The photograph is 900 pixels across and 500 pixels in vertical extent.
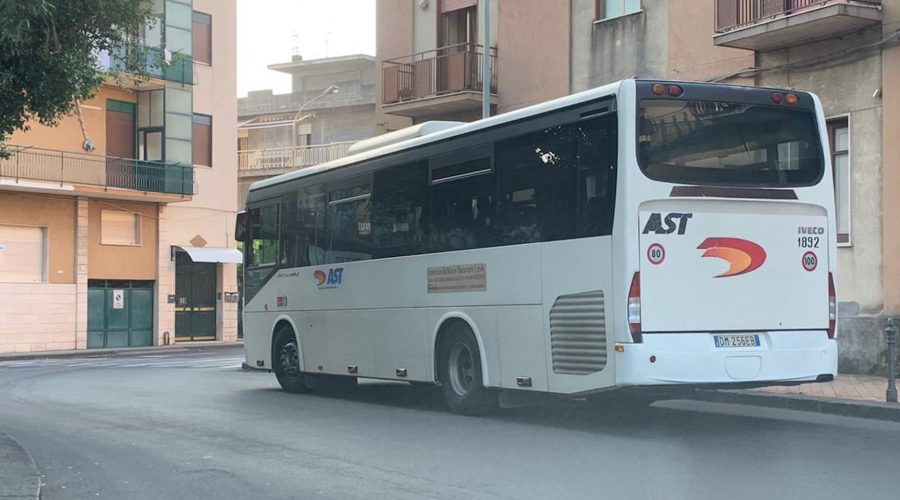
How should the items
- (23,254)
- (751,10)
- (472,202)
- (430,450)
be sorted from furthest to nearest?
1. (23,254)
2. (751,10)
3. (472,202)
4. (430,450)

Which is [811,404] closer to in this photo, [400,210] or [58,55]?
[400,210]

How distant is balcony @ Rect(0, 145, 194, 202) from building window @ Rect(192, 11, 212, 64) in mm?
4649

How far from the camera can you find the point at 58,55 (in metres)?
11.5

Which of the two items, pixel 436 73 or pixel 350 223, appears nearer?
pixel 350 223

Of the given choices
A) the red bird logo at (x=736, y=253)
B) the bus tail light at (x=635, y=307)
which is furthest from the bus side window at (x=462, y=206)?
the red bird logo at (x=736, y=253)

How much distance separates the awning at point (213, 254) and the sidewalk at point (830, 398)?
27.9 meters

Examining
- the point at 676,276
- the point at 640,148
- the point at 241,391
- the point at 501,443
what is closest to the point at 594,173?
the point at 640,148

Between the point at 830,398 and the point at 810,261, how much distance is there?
2.98 metres

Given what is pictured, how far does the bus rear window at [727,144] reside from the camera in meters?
11.1

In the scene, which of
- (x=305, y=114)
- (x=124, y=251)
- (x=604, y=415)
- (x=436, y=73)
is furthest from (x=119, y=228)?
(x=604, y=415)

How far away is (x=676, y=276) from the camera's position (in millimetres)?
11070

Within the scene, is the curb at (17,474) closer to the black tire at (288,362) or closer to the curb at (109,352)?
the black tire at (288,362)

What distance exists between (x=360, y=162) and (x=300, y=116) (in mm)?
40936

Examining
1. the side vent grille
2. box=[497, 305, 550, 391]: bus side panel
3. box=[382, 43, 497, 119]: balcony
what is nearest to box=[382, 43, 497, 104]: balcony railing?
box=[382, 43, 497, 119]: balcony
